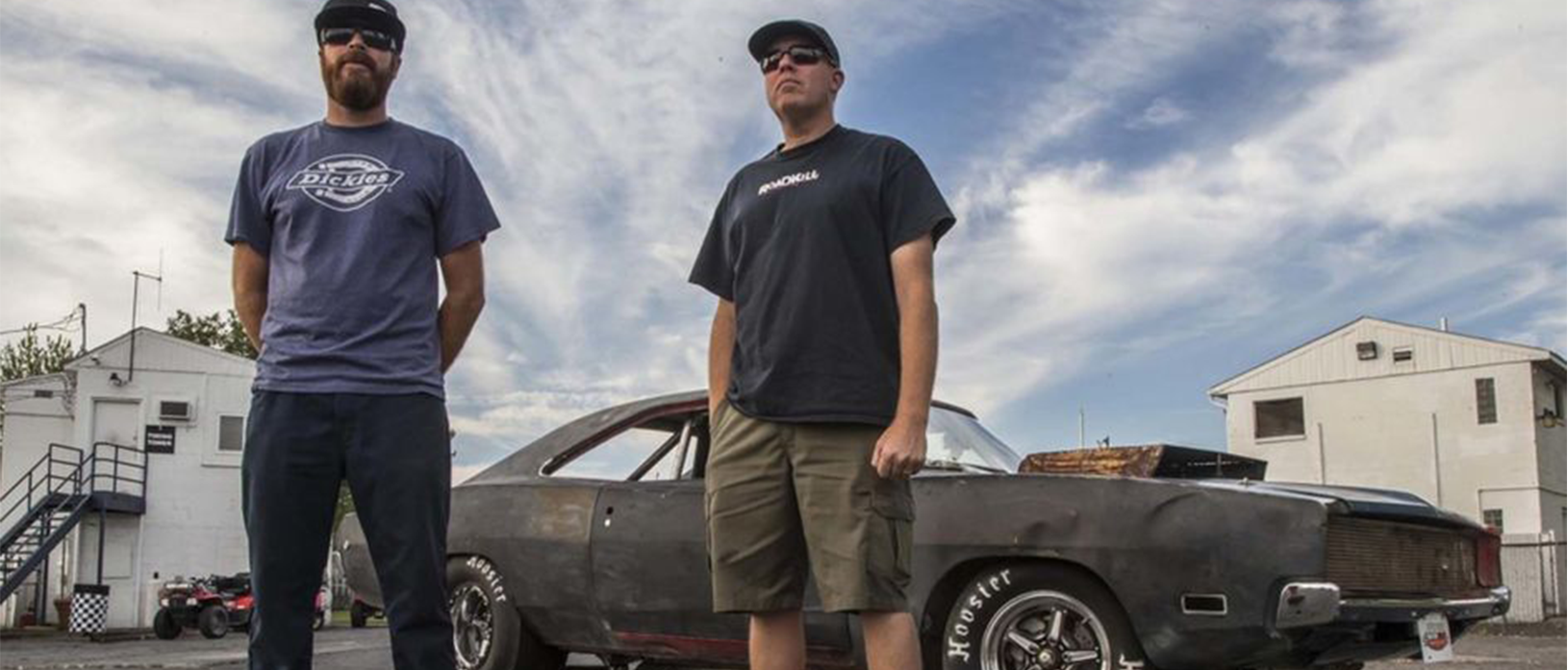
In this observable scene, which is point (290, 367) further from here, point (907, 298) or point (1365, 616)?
point (1365, 616)

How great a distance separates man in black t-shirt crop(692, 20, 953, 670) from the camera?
141 inches

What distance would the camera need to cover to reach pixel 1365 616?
510 centimetres

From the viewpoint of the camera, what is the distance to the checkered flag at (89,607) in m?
24.2

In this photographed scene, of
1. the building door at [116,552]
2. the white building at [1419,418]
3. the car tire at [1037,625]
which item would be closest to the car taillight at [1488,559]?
the car tire at [1037,625]

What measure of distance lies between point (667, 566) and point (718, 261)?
92.9 inches

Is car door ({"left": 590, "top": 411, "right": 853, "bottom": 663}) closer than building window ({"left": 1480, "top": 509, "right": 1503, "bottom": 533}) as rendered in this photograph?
Yes

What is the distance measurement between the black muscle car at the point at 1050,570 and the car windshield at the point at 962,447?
0.01 metres

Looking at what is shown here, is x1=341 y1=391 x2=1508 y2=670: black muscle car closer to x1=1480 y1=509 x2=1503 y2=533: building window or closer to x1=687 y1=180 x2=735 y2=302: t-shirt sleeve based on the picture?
x1=687 y1=180 x2=735 y2=302: t-shirt sleeve

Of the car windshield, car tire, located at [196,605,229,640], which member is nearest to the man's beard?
the car windshield

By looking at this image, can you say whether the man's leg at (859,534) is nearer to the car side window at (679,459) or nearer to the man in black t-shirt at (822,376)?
the man in black t-shirt at (822,376)

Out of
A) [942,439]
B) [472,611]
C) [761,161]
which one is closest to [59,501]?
[472,611]

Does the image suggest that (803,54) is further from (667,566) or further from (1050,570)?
(667,566)

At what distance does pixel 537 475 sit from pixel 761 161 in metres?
3.32

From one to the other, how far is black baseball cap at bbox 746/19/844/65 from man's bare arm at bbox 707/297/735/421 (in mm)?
649
